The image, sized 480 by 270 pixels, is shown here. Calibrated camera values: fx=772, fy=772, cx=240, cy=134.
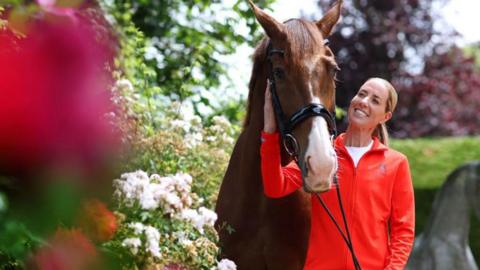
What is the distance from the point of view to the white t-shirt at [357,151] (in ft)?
9.54

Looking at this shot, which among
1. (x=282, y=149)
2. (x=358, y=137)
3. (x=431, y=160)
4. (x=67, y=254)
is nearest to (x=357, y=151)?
(x=358, y=137)

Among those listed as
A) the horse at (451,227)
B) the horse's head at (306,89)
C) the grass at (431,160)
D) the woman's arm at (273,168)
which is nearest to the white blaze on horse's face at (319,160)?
the horse's head at (306,89)

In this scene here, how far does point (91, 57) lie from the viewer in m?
1.00

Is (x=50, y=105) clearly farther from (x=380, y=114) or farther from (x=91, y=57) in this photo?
(x=380, y=114)

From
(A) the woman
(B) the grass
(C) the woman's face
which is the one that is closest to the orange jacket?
(A) the woman

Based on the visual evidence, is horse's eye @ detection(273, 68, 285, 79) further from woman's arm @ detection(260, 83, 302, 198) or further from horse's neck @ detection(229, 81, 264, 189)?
horse's neck @ detection(229, 81, 264, 189)

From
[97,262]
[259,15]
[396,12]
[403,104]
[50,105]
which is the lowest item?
[97,262]

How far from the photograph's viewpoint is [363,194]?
284 centimetres

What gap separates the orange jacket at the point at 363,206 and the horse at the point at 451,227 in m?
2.73

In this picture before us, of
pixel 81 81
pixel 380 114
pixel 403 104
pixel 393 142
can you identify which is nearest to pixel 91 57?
pixel 81 81

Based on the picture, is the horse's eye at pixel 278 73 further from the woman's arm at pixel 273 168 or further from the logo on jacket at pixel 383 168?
the logo on jacket at pixel 383 168

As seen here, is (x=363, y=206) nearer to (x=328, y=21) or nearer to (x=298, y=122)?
(x=298, y=122)

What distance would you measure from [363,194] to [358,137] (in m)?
0.24

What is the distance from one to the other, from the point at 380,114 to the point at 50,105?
2.16 meters
